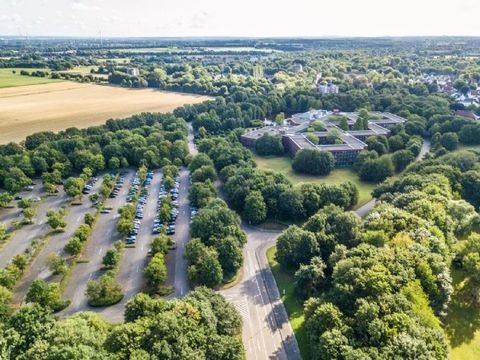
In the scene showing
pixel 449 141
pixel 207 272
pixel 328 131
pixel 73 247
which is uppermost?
pixel 449 141

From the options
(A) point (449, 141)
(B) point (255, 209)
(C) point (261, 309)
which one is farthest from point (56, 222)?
(A) point (449, 141)

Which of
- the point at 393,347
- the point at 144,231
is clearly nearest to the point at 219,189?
the point at 144,231

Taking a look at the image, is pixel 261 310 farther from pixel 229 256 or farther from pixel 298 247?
pixel 298 247

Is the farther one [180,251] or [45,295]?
[180,251]

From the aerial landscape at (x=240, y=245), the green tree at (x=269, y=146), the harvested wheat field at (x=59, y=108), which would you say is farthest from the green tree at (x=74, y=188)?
the green tree at (x=269, y=146)

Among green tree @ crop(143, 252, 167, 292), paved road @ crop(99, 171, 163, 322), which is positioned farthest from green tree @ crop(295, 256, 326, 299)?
paved road @ crop(99, 171, 163, 322)

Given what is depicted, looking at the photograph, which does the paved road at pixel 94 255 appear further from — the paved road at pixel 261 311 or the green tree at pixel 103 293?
the paved road at pixel 261 311

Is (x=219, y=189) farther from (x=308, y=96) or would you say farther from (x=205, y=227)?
(x=308, y=96)
